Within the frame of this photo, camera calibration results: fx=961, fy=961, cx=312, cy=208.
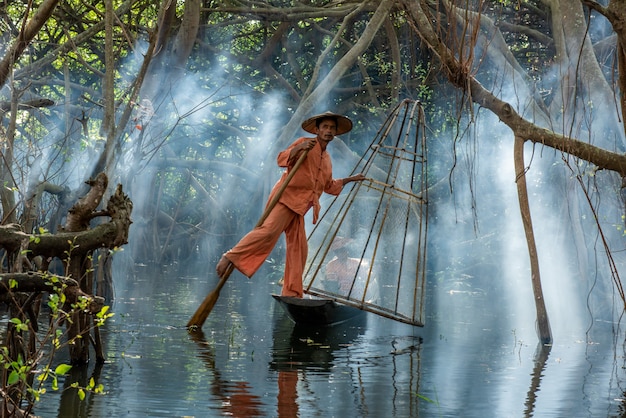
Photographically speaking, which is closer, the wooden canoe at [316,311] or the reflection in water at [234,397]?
the reflection in water at [234,397]

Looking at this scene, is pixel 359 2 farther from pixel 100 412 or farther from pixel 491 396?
pixel 100 412

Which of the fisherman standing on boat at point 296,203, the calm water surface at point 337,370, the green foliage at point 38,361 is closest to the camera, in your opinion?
the green foliage at point 38,361

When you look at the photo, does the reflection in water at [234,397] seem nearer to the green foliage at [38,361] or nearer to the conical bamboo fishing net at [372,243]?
the green foliage at [38,361]

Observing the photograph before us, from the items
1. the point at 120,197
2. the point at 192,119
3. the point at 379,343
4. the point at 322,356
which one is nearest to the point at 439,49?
the point at 120,197

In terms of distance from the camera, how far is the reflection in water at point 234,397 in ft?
14.8

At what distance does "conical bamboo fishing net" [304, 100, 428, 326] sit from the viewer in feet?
26.3

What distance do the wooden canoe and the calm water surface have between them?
104mm

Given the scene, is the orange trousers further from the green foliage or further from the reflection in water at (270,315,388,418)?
the green foliage

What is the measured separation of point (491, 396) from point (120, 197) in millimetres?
2314

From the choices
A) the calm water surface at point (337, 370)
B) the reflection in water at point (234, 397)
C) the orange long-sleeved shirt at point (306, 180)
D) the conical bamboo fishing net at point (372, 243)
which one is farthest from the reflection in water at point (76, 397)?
the orange long-sleeved shirt at point (306, 180)

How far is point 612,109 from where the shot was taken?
30.9ft

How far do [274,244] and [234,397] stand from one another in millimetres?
2746

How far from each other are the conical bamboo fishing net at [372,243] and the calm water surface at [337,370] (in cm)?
42

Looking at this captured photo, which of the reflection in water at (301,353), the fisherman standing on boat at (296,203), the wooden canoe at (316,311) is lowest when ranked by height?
the reflection in water at (301,353)
